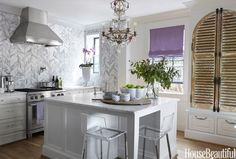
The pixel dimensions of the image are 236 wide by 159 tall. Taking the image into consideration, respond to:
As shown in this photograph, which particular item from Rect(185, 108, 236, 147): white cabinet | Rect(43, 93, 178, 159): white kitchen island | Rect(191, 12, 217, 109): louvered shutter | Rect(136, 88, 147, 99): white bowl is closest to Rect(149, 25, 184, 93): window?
Rect(191, 12, 217, 109): louvered shutter

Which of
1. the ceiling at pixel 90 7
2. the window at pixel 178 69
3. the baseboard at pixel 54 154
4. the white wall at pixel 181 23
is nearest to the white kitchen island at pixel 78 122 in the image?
the baseboard at pixel 54 154

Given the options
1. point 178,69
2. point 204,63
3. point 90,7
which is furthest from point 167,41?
point 90,7

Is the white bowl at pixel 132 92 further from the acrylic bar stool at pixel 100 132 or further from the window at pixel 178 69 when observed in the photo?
the window at pixel 178 69

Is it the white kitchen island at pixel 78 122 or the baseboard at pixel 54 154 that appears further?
the baseboard at pixel 54 154

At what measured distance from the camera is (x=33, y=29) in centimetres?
425

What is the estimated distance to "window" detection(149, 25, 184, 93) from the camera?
15.0 ft

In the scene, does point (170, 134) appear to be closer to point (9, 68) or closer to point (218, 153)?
point (218, 153)

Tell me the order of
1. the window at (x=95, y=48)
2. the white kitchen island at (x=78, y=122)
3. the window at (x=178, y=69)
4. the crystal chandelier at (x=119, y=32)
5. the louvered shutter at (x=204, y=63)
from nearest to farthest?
the white kitchen island at (x=78, y=122) < the crystal chandelier at (x=119, y=32) < the louvered shutter at (x=204, y=63) < the window at (x=178, y=69) < the window at (x=95, y=48)

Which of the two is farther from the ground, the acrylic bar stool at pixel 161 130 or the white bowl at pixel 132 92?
the white bowl at pixel 132 92

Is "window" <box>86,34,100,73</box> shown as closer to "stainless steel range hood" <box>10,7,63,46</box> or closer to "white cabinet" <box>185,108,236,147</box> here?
"stainless steel range hood" <box>10,7,63,46</box>

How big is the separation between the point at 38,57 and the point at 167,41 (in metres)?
3.04

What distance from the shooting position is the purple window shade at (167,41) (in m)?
4.57

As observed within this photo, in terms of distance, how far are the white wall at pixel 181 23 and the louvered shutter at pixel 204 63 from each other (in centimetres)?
11

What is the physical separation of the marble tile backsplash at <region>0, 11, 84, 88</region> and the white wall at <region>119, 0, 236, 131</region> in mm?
1547
